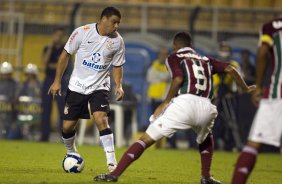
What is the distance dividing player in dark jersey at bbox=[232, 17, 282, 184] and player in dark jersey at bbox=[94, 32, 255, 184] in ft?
4.69

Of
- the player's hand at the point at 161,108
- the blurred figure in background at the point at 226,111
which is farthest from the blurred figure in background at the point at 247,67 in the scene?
the player's hand at the point at 161,108

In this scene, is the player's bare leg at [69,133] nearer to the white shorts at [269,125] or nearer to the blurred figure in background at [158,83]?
the white shorts at [269,125]

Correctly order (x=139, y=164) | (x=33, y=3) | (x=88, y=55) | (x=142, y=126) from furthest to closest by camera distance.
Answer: (x=33, y=3), (x=142, y=126), (x=139, y=164), (x=88, y=55)

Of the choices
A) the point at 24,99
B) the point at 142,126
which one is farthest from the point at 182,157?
the point at 24,99

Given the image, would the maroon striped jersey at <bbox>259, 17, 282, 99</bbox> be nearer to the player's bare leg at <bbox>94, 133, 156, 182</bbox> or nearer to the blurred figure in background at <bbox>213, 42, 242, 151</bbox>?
the player's bare leg at <bbox>94, 133, 156, 182</bbox>

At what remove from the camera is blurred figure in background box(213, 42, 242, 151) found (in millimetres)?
20203

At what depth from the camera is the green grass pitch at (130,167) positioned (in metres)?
11.0

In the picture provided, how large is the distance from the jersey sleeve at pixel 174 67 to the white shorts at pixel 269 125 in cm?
175

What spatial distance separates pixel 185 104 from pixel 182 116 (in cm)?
15

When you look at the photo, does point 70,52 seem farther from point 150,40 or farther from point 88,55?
point 150,40

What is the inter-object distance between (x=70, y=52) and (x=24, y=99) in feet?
34.0

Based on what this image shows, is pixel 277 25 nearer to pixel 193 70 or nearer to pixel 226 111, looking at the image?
pixel 193 70

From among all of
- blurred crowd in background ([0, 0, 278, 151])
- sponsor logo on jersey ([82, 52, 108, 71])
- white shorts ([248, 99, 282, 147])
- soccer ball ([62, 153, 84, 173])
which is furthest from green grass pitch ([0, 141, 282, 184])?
white shorts ([248, 99, 282, 147])

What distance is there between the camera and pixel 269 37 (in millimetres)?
8484
